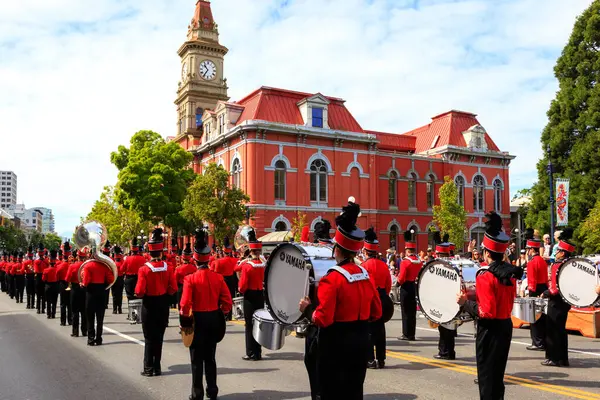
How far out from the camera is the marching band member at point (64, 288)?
15102 millimetres

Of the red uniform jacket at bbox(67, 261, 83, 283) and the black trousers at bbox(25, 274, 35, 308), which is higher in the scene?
the red uniform jacket at bbox(67, 261, 83, 283)

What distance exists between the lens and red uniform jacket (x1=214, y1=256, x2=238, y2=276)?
15.0 meters

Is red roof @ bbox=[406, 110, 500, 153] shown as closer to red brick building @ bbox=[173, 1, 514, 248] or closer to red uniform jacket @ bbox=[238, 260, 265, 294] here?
red brick building @ bbox=[173, 1, 514, 248]

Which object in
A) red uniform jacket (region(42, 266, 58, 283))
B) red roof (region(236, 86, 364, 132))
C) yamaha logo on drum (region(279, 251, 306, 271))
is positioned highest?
red roof (region(236, 86, 364, 132))

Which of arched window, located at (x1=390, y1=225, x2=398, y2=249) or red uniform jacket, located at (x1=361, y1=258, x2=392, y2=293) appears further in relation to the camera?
arched window, located at (x1=390, y1=225, x2=398, y2=249)

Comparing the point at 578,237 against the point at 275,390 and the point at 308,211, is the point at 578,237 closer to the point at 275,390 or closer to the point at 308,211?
the point at 308,211

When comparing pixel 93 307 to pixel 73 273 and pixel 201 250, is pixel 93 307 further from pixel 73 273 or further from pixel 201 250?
pixel 201 250

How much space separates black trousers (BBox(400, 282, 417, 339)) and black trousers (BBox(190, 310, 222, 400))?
A: 547cm

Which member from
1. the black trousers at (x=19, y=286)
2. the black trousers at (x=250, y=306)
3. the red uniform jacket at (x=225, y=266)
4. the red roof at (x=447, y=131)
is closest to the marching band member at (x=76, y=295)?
the red uniform jacket at (x=225, y=266)

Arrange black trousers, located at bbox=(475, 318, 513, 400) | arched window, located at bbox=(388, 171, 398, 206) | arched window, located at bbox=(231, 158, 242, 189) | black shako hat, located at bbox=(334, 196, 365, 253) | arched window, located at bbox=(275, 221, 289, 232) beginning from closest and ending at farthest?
black shako hat, located at bbox=(334, 196, 365, 253) < black trousers, located at bbox=(475, 318, 513, 400) < arched window, located at bbox=(275, 221, 289, 232) < arched window, located at bbox=(231, 158, 242, 189) < arched window, located at bbox=(388, 171, 398, 206)

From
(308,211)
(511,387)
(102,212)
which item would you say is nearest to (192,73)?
(102,212)

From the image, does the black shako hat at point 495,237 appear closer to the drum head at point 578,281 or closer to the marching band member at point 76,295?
the drum head at point 578,281

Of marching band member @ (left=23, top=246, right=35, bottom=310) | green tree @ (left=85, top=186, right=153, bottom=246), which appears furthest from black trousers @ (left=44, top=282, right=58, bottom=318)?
green tree @ (left=85, top=186, right=153, bottom=246)

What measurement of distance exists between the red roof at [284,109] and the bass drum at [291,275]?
3357 centimetres
